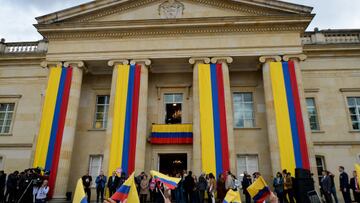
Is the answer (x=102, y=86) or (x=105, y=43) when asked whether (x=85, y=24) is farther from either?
(x=102, y=86)

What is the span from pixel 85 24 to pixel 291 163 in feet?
48.6

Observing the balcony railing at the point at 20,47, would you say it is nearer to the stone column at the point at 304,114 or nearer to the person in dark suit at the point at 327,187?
the stone column at the point at 304,114

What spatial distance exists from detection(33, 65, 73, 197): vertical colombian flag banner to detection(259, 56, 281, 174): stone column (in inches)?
468

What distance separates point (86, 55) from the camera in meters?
18.8

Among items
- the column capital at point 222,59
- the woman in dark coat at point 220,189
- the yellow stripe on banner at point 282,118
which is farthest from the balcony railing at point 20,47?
the woman in dark coat at point 220,189

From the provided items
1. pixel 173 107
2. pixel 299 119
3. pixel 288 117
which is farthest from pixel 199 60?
pixel 299 119

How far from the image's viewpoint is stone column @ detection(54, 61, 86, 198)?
1616cm

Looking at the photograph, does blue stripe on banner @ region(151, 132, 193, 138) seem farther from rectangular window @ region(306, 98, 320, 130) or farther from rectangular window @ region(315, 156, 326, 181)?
rectangular window @ region(315, 156, 326, 181)

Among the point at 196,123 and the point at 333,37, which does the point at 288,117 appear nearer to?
the point at 196,123

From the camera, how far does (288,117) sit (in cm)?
1645

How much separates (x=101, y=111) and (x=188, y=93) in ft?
19.9

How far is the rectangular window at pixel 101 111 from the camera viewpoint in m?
19.7

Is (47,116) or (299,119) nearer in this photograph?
(299,119)

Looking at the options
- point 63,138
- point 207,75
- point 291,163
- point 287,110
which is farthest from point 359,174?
point 63,138
